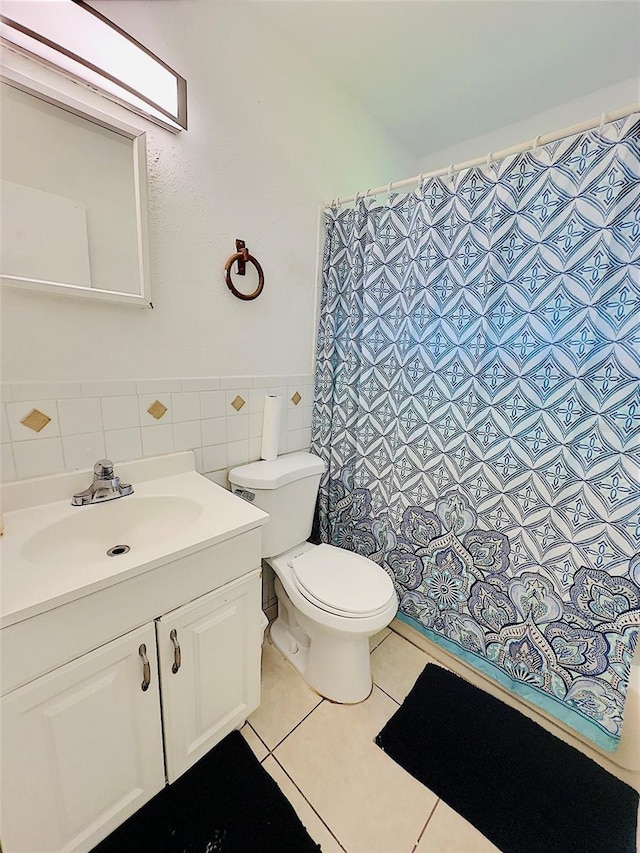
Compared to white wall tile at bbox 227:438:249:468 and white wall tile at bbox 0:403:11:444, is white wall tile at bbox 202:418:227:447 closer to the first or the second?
white wall tile at bbox 227:438:249:468

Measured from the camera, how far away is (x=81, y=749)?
789 millimetres

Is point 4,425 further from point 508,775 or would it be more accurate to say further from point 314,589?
point 508,775

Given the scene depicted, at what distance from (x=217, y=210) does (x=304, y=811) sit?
1.93 meters

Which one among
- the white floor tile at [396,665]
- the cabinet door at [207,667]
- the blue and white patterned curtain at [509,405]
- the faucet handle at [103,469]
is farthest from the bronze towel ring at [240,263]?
the white floor tile at [396,665]

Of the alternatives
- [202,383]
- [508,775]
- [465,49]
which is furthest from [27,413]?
[465,49]

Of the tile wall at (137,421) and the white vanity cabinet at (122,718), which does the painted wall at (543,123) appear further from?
the white vanity cabinet at (122,718)

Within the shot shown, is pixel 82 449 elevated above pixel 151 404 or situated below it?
below

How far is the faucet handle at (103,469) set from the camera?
1034 mm

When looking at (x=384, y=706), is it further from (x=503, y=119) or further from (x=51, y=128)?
(x=503, y=119)

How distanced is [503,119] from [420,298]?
1.16 metres

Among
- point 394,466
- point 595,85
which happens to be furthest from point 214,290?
point 595,85

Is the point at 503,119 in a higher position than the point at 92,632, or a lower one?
higher

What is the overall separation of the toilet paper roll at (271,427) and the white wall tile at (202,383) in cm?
23

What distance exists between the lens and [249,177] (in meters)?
1.30
